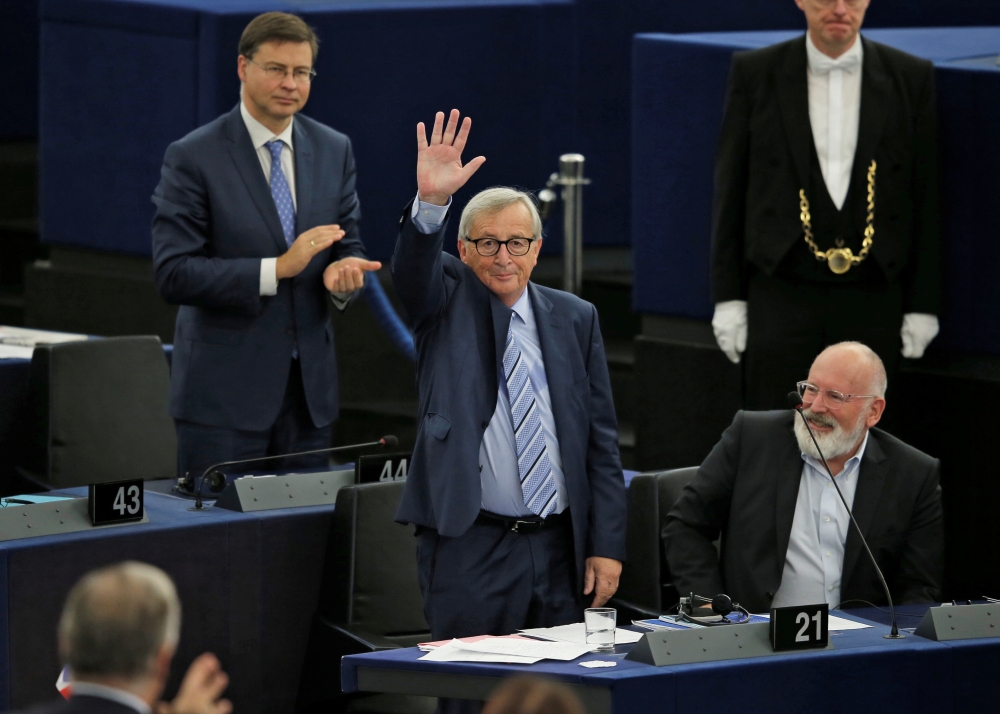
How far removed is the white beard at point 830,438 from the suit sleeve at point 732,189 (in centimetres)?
100

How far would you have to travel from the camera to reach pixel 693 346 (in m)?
6.00

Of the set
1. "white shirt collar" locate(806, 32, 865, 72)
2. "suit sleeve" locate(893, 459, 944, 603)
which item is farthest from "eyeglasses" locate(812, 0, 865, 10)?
"suit sleeve" locate(893, 459, 944, 603)

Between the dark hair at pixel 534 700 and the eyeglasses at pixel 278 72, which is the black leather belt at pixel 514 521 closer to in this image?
the eyeglasses at pixel 278 72

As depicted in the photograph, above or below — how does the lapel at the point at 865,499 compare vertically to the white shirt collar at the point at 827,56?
below

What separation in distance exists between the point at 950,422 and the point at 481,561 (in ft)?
7.18

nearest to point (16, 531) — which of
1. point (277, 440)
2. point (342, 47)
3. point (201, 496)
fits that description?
point (201, 496)

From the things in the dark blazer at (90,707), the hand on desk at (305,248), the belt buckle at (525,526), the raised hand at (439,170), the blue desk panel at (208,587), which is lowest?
the blue desk panel at (208,587)

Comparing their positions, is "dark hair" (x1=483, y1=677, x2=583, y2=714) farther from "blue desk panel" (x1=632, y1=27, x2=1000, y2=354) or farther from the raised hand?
"blue desk panel" (x1=632, y1=27, x2=1000, y2=354)

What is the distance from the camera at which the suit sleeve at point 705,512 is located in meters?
4.12

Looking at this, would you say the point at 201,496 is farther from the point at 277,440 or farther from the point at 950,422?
the point at 950,422

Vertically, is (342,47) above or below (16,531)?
above

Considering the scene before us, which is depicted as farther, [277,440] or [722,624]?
[277,440]

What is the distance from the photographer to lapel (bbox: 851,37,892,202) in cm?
491

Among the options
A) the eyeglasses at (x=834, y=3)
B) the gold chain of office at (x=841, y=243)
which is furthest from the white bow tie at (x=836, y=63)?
the gold chain of office at (x=841, y=243)
